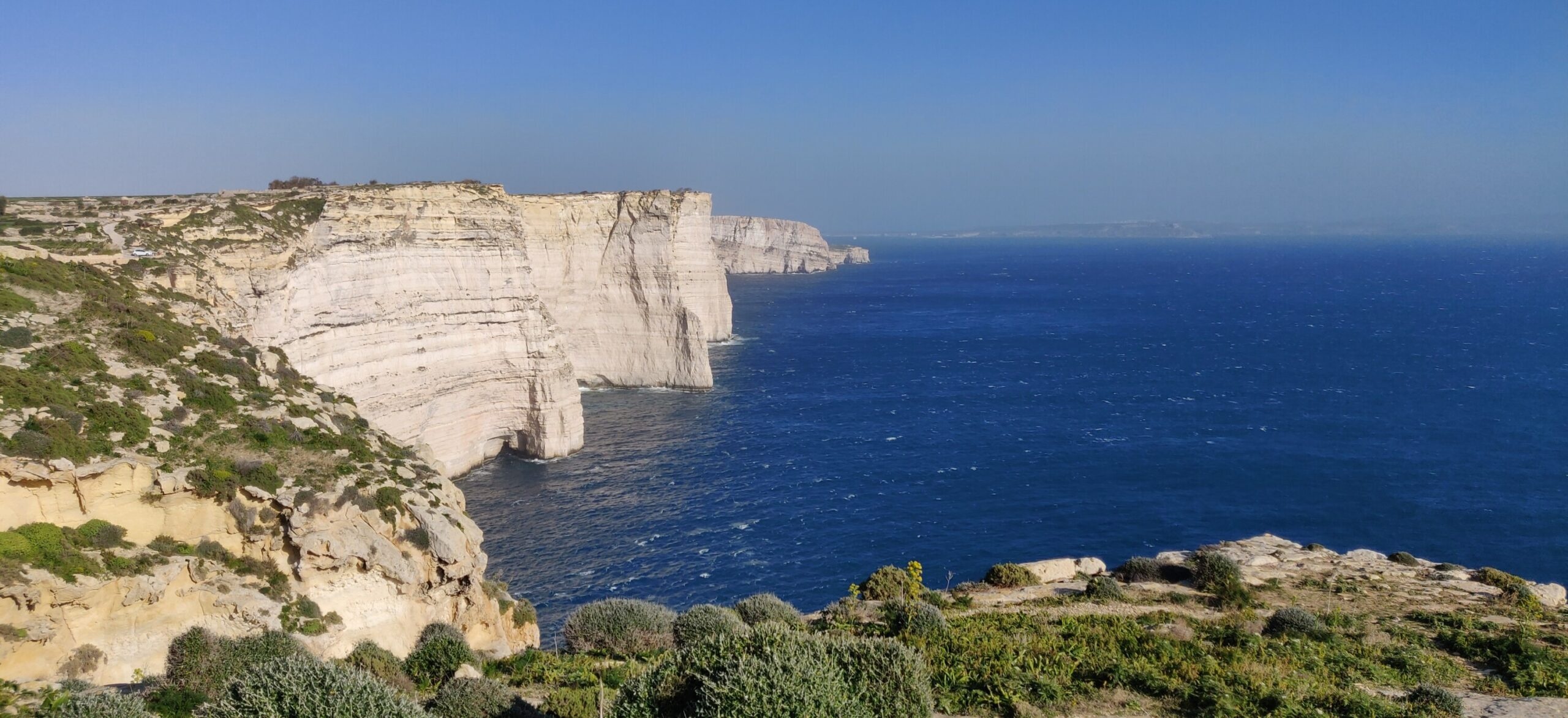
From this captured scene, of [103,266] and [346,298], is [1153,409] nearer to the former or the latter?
[346,298]

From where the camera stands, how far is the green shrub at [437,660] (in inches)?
770

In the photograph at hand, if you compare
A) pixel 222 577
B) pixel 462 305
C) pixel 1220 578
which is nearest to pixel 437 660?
pixel 222 577

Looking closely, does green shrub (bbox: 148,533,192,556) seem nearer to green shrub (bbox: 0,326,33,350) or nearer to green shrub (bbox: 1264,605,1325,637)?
green shrub (bbox: 0,326,33,350)

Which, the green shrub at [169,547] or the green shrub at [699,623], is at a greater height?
the green shrub at [169,547]

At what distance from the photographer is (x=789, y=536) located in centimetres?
4447

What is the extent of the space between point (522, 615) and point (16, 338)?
16.5 meters

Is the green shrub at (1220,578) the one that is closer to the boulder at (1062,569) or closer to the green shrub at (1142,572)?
the green shrub at (1142,572)

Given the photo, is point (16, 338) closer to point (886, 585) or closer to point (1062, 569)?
point (886, 585)

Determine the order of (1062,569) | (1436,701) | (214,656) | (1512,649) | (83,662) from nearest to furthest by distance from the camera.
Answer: (1436,701), (214,656), (83,662), (1512,649), (1062,569)

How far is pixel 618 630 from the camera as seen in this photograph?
71.7ft

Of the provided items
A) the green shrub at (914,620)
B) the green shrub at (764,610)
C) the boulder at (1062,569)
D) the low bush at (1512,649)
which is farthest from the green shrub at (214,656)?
the low bush at (1512,649)

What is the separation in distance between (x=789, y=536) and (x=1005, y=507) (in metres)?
12.1

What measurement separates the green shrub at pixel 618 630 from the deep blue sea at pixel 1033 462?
1333cm

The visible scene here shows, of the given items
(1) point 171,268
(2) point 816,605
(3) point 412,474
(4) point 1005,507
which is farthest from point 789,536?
(1) point 171,268
